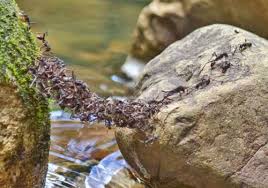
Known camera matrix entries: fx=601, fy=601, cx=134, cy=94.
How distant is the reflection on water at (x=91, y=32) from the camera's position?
18.3 feet

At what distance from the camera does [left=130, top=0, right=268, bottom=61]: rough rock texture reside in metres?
4.59

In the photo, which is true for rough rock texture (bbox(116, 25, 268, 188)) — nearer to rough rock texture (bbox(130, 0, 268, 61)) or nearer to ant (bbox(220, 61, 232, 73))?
ant (bbox(220, 61, 232, 73))

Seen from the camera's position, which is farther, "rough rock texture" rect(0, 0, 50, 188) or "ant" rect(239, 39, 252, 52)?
"ant" rect(239, 39, 252, 52)

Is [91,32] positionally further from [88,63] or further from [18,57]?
[18,57]

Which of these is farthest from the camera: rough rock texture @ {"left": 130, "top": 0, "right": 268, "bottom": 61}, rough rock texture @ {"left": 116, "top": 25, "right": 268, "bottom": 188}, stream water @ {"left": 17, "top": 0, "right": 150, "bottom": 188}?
rough rock texture @ {"left": 130, "top": 0, "right": 268, "bottom": 61}

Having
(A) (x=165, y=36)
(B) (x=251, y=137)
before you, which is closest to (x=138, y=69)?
(A) (x=165, y=36)

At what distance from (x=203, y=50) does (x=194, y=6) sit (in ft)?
5.52

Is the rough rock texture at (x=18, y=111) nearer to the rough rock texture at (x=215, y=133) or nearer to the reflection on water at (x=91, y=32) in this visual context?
the rough rock texture at (x=215, y=133)

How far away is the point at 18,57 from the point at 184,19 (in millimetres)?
2994

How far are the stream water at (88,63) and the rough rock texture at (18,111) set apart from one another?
1.30ft

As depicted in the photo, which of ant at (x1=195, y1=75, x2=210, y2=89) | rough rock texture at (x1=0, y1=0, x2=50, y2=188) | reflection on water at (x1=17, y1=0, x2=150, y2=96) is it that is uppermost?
reflection on water at (x1=17, y1=0, x2=150, y2=96)

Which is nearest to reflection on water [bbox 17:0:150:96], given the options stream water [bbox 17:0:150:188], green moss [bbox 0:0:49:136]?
stream water [bbox 17:0:150:188]

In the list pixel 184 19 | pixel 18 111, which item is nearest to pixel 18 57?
pixel 18 111

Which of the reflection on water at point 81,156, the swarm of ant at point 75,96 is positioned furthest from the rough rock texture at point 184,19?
the swarm of ant at point 75,96
